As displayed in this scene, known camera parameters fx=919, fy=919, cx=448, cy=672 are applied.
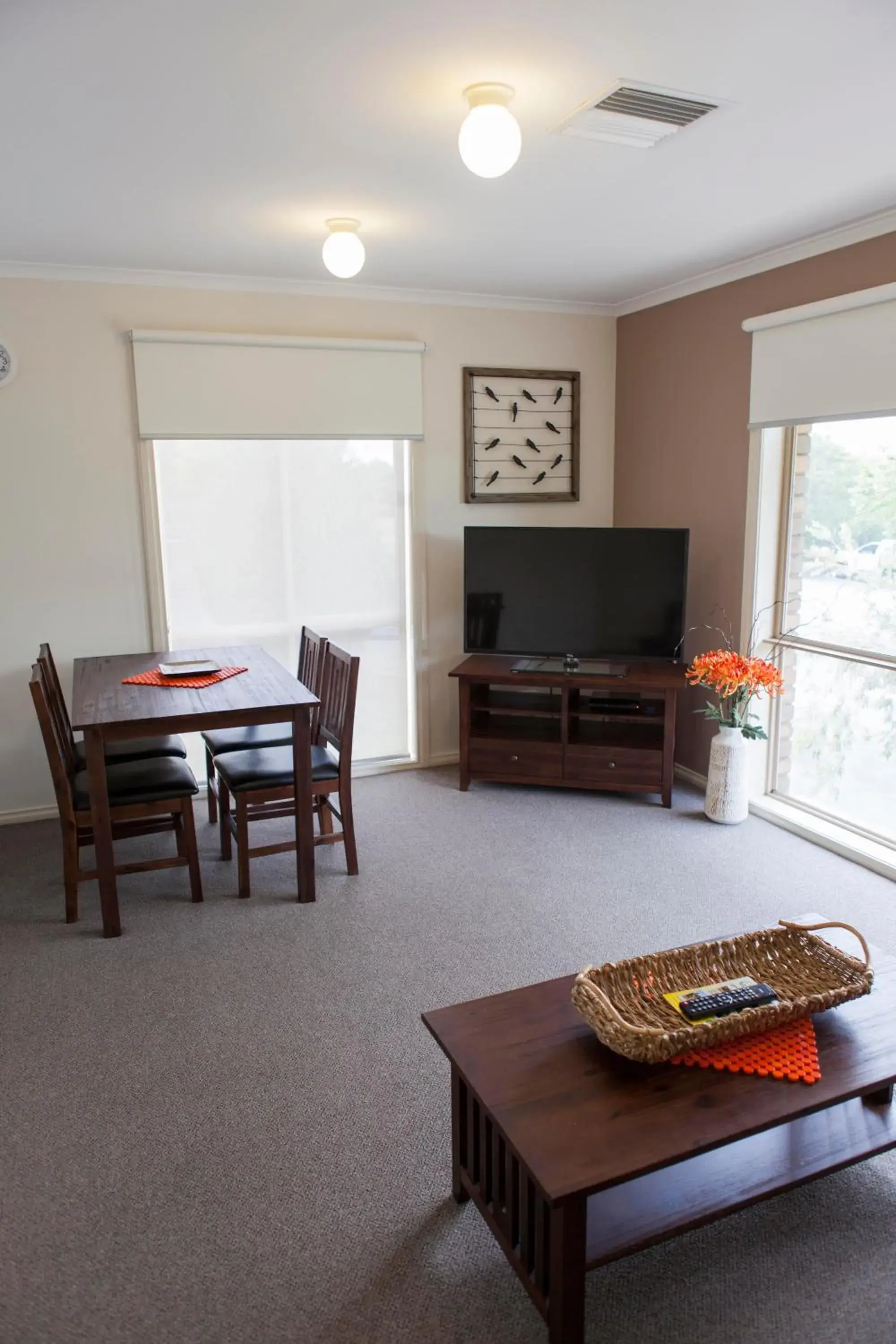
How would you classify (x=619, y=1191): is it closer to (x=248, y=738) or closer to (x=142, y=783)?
(x=142, y=783)

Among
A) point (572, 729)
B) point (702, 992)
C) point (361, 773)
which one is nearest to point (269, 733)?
point (361, 773)

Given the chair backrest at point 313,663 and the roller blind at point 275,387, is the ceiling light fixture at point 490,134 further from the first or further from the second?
the roller blind at point 275,387

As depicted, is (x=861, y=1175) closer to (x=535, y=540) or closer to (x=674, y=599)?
(x=674, y=599)

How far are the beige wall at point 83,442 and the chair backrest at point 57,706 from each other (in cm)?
48

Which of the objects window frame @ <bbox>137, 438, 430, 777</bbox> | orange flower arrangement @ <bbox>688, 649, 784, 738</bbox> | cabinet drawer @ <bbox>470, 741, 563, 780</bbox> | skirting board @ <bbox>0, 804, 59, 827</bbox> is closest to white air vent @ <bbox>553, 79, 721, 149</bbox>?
orange flower arrangement @ <bbox>688, 649, 784, 738</bbox>

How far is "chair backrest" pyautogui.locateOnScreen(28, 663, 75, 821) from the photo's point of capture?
3.01 m

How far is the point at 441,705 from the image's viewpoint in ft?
16.4

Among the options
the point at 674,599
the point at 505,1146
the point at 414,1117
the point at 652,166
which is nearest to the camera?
the point at 505,1146

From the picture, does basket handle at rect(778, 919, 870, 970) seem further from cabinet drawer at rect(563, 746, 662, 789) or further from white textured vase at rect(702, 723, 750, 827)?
cabinet drawer at rect(563, 746, 662, 789)

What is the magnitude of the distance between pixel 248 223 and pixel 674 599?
7.95 ft

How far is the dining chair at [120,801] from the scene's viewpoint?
3.18m

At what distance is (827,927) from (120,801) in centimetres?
232

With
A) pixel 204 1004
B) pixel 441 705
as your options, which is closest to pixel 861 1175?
pixel 204 1004

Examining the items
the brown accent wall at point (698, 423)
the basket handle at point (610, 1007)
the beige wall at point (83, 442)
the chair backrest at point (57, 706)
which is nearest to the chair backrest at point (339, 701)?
the chair backrest at point (57, 706)
